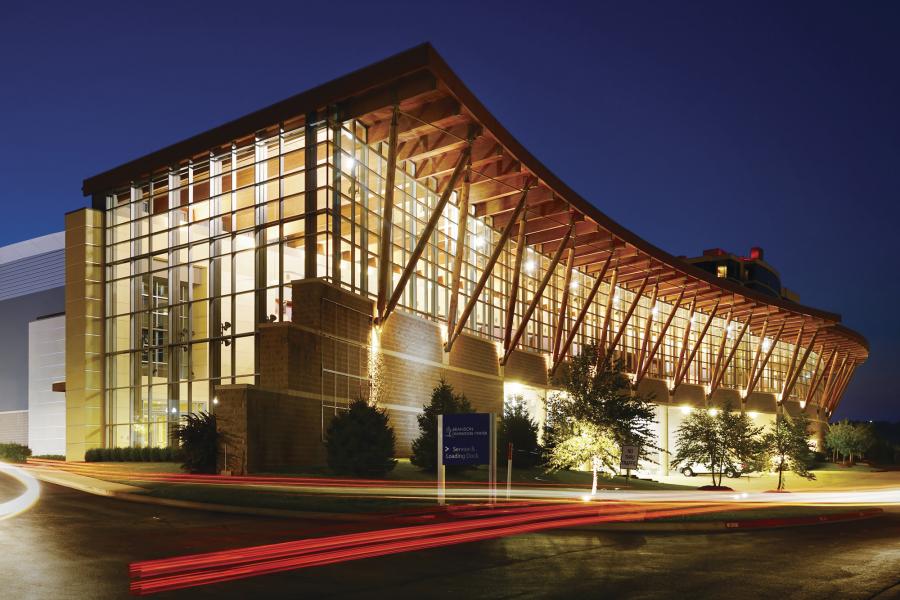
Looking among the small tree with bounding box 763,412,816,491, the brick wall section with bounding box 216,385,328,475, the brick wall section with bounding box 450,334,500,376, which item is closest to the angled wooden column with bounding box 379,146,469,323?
the brick wall section with bounding box 216,385,328,475

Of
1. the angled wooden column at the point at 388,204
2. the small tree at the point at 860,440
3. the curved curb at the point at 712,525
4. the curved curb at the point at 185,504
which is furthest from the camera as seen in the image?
the small tree at the point at 860,440

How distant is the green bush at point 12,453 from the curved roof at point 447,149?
12.6 metres

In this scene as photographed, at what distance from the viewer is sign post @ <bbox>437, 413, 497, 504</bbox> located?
2083 centimetres

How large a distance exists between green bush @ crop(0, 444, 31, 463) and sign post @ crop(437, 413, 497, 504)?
2938cm

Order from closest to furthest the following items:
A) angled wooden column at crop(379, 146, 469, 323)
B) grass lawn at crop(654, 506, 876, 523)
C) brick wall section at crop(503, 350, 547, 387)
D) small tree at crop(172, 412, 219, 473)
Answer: grass lawn at crop(654, 506, 876, 523) < small tree at crop(172, 412, 219, 473) < angled wooden column at crop(379, 146, 469, 323) < brick wall section at crop(503, 350, 547, 387)

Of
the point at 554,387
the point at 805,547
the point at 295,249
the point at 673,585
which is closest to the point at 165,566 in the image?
the point at 673,585

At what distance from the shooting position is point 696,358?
7812 cm

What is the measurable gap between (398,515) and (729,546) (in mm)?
6735

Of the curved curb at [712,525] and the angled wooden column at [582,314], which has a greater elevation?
the angled wooden column at [582,314]

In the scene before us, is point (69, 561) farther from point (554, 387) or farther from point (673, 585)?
point (554, 387)

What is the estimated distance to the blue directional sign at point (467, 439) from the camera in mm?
20844

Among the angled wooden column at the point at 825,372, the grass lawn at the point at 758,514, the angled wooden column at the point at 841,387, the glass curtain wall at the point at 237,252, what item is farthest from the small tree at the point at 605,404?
the angled wooden column at the point at 841,387

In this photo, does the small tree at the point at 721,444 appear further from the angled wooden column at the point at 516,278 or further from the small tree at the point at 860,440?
the small tree at the point at 860,440

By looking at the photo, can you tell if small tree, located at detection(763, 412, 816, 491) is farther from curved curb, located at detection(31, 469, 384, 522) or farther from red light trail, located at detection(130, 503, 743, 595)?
curved curb, located at detection(31, 469, 384, 522)
